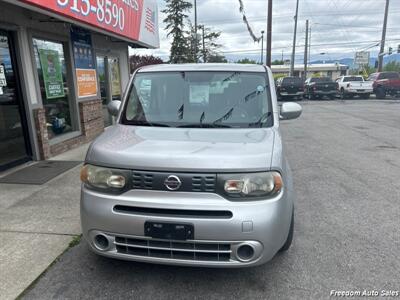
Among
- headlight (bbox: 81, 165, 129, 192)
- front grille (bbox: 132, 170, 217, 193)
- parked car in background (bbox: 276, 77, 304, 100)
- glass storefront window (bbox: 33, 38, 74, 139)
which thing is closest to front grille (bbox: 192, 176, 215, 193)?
front grille (bbox: 132, 170, 217, 193)

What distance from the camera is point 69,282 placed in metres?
2.89

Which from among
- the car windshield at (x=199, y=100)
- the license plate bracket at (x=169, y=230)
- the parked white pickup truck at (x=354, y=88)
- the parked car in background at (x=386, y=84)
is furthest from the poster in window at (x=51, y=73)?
the parked car in background at (x=386, y=84)

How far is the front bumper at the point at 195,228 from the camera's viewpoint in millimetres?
2463

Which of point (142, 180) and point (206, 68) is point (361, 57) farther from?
point (142, 180)

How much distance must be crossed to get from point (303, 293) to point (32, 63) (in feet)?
20.9

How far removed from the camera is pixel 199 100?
12.0 ft

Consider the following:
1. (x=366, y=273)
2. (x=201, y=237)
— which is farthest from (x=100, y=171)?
(x=366, y=273)

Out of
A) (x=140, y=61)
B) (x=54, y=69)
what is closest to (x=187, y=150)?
(x=54, y=69)

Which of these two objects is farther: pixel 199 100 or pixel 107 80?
pixel 107 80

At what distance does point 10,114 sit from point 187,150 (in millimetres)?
5040

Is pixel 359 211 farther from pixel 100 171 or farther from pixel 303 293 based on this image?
pixel 100 171

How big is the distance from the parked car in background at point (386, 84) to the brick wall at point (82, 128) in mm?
22802

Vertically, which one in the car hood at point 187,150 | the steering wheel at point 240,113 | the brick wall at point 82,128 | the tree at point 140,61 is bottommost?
the brick wall at point 82,128

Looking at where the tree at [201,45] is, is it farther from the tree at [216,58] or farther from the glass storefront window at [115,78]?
the glass storefront window at [115,78]
